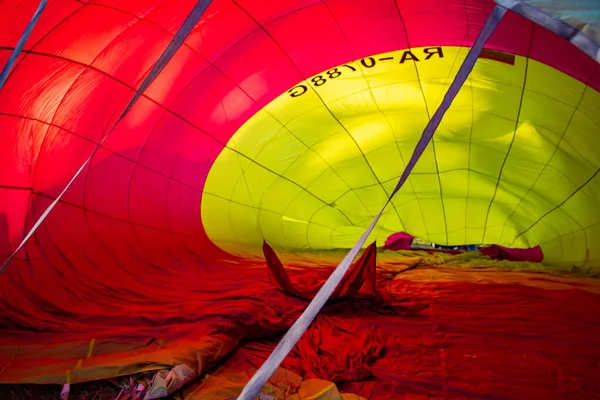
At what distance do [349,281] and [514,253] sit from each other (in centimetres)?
306

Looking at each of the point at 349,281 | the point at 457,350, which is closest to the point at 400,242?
the point at 349,281

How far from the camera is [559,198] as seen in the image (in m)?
4.55

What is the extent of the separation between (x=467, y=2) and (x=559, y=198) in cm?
243

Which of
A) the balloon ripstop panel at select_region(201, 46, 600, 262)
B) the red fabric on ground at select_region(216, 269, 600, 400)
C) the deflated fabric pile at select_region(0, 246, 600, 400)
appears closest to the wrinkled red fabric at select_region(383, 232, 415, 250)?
the balloon ripstop panel at select_region(201, 46, 600, 262)

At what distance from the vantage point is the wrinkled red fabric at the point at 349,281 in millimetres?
2898

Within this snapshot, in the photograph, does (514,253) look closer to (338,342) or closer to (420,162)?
(420,162)

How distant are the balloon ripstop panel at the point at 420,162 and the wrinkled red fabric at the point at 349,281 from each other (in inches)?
57.0

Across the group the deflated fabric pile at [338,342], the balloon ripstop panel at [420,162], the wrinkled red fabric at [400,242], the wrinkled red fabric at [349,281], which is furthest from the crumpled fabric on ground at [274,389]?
the wrinkled red fabric at [400,242]

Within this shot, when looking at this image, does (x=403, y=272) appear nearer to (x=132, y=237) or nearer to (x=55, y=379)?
(x=132, y=237)

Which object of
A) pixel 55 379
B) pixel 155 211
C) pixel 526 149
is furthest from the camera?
pixel 526 149

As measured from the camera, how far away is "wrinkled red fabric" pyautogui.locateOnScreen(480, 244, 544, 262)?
202 inches

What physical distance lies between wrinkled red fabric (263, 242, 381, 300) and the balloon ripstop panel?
1.45 metres

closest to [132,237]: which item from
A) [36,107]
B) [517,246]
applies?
[36,107]

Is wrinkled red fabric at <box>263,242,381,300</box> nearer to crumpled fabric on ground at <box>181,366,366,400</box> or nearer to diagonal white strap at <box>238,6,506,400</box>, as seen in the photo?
crumpled fabric on ground at <box>181,366,366,400</box>
